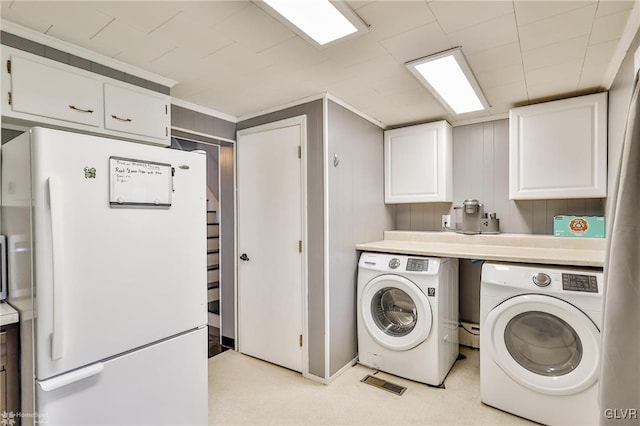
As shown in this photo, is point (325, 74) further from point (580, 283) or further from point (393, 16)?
point (580, 283)

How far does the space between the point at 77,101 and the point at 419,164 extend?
271 cm

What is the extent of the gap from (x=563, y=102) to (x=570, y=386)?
78.9 inches

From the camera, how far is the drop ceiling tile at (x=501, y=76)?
206 cm

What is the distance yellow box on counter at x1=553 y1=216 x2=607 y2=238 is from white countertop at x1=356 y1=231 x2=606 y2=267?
47 millimetres

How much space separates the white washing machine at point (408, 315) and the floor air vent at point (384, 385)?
12cm

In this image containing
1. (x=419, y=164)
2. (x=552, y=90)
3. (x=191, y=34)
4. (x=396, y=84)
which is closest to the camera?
(x=191, y=34)

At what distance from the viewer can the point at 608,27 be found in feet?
5.23

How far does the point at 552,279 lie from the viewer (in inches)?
79.1

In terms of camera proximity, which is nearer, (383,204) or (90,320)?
(90,320)

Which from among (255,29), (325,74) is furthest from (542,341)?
(255,29)

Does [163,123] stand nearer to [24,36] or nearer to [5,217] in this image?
[24,36]

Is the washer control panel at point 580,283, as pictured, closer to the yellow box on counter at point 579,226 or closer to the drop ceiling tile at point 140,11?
the yellow box on counter at point 579,226

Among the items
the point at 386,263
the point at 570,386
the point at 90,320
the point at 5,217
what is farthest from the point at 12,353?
the point at 570,386

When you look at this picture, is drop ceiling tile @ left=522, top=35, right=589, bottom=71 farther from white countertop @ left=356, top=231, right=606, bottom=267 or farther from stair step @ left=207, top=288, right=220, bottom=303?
stair step @ left=207, top=288, right=220, bottom=303
